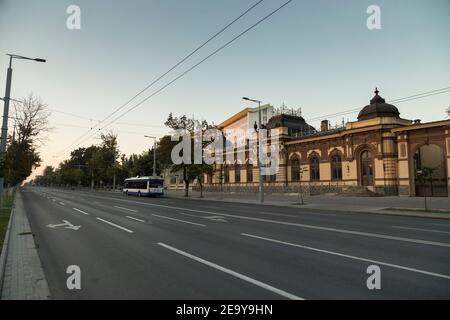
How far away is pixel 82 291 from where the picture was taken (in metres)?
5.79

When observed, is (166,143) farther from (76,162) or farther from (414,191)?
(76,162)

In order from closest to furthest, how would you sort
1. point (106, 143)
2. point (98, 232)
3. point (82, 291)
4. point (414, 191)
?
point (82, 291) < point (98, 232) < point (414, 191) < point (106, 143)

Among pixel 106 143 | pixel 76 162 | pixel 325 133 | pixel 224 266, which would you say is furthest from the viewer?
pixel 76 162

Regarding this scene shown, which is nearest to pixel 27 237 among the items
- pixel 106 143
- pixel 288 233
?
pixel 288 233

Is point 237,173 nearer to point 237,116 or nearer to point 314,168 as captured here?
point 237,116

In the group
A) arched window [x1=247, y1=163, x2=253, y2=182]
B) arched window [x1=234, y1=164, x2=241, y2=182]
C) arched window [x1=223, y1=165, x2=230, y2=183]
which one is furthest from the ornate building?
arched window [x1=223, y1=165, x2=230, y2=183]

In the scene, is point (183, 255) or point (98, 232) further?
point (98, 232)

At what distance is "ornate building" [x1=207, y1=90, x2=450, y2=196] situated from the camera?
114ft

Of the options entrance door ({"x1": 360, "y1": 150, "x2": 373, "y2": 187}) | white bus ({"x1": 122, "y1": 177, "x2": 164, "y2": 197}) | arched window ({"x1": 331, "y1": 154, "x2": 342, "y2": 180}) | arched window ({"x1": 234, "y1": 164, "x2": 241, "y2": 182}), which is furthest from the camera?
arched window ({"x1": 234, "y1": 164, "x2": 241, "y2": 182})

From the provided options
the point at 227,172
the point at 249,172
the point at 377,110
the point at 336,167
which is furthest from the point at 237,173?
the point at 377,110

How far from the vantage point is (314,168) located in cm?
4603

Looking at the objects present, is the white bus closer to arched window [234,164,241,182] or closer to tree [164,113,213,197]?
tree [164,113,213,197]

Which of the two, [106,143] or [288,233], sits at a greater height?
[106,143]
